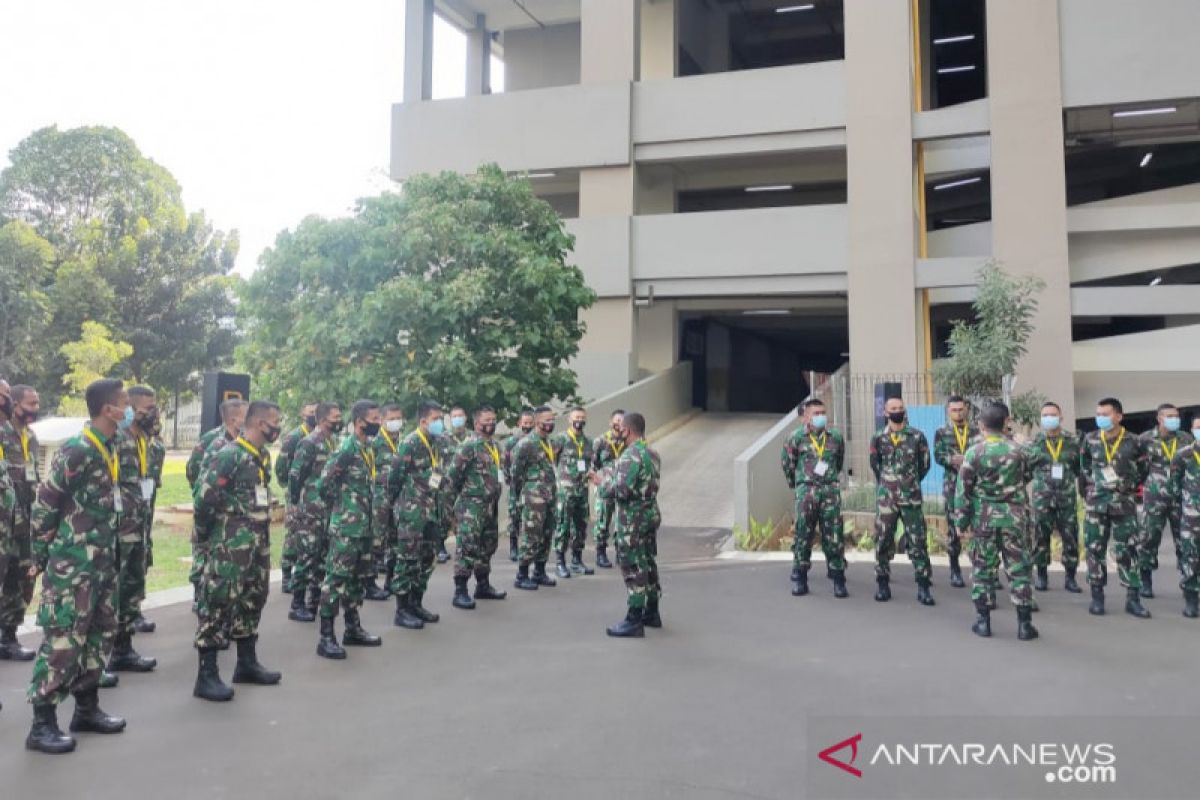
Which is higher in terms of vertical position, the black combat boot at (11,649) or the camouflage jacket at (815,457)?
the camouflage jacket at (815,457)

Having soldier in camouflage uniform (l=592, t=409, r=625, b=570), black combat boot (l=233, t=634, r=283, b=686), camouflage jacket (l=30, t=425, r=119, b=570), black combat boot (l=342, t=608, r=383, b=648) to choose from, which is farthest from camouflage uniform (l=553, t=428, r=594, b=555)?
camouflage jacket (l=30, t=425, r=119, b=570)

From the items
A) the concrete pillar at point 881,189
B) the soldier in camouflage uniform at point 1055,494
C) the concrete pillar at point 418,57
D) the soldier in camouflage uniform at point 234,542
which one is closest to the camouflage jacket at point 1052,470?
the soldier in camouflage uniform at point 1055,494

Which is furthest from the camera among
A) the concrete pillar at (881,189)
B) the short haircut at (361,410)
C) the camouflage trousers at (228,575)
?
the concrete pillar at (881,189)

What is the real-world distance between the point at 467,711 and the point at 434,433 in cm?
280

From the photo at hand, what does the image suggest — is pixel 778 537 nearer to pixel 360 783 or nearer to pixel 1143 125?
pixel 360 783

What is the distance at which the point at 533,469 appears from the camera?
860 cm

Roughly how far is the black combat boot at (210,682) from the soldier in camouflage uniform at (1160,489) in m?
7.73

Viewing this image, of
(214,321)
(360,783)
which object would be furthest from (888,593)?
(214,321)

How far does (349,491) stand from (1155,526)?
23.1 ft

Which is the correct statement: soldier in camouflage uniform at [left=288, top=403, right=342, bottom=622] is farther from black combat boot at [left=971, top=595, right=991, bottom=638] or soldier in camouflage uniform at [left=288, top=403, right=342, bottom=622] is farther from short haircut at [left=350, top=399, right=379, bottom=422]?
black combat boot at [left=971, top=595, right=991, bottom=638]

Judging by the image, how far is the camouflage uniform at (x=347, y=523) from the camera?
595 cm

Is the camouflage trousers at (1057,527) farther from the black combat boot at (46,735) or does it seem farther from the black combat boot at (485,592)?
the black combat boot at (46,735)

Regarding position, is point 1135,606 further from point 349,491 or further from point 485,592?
point 349,491

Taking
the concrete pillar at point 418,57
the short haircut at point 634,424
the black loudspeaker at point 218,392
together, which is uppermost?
the concrete pillar at point 418,57
